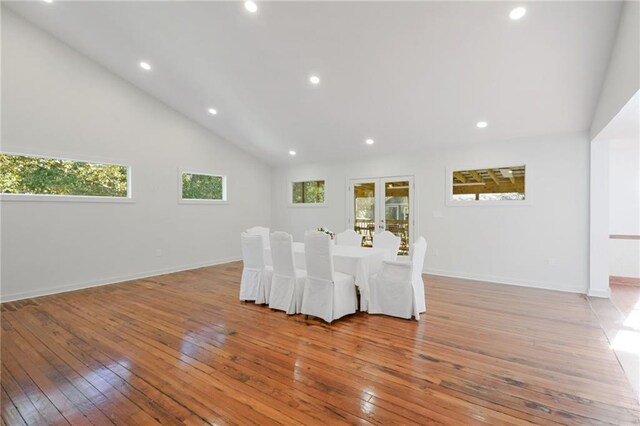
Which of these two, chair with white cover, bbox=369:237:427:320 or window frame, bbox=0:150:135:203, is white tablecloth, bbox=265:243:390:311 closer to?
chair with white cover, bbox=369:237:427:320

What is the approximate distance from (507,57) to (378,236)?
2.86m

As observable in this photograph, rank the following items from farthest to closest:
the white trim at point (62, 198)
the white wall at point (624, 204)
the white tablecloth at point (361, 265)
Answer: the white wall at point (624, 204) < the white trim at point (62, 198) < the white tablecloth at point (361, 265)

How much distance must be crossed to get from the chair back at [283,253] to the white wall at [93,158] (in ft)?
11.5

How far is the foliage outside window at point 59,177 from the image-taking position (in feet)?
14.6

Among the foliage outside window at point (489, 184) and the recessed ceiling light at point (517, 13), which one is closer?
the recessed ceiling light at point (517, 13)

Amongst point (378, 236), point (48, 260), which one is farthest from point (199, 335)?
point (48, 260)

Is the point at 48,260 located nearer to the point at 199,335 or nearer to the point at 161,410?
the point at 199,335

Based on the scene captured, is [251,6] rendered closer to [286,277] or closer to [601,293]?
[286,277]

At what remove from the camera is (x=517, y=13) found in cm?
296

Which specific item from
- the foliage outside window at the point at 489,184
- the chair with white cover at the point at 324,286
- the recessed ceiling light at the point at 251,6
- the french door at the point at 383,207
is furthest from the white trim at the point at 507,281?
the recessed ceiling light at the point at 251,6

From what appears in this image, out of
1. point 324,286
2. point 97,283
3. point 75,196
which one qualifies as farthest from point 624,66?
point 97,283

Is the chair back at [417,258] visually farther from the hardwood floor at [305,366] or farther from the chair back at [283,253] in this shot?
the chair back at [283,253]

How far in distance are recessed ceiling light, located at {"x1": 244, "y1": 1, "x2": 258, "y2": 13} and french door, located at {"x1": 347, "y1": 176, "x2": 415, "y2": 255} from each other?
13.8ft

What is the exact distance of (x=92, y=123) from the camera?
5.19 meters
